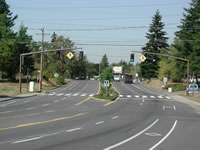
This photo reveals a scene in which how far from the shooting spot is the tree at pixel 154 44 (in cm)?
9182

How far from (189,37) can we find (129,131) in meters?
57.5

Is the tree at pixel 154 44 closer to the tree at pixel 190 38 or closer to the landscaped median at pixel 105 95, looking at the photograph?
the tree at pixel 190 38

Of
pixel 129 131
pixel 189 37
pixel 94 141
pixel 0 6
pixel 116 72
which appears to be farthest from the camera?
pixel 116 72

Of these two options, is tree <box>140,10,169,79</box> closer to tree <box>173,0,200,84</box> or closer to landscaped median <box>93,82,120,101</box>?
tree <box>173,0,200,84</box>

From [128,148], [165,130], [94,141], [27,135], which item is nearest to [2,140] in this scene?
[27,135]

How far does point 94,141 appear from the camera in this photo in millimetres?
12281

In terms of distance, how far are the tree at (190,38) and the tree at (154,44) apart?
16895 mm

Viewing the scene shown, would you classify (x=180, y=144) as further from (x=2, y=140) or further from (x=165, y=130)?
(x=2, y=140)

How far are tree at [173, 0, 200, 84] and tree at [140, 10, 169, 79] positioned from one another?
16.9 m

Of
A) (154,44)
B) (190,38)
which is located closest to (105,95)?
(190,38)

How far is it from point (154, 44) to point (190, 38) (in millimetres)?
24643

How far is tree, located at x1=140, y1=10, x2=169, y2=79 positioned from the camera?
91.8 metres

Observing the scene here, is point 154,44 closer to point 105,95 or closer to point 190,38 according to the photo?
point 190,38

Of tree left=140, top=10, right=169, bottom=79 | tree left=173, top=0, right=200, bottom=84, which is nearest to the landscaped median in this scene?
tree left=173, top=0, right=200, bottom=84
